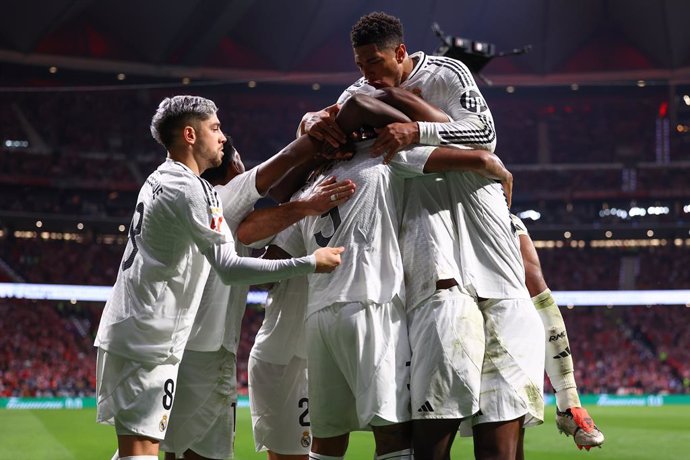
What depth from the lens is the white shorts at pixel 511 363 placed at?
3707mm

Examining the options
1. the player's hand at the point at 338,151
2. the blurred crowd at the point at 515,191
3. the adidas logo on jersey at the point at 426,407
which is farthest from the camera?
the blurred crowd at the point at 515,191

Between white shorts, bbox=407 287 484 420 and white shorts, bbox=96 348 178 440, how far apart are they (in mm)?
1216

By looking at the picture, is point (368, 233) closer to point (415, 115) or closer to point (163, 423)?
point (415, 115)

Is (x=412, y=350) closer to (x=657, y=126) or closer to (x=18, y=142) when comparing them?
(x=18, y=142)

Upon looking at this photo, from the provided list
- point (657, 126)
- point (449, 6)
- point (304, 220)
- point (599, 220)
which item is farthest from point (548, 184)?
point (304, 220)

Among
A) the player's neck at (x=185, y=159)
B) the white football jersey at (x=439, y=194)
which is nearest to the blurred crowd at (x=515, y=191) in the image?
the player's neck at (x=185, y=159)

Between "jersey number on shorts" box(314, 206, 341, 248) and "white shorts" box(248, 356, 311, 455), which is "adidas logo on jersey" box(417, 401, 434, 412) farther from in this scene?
"white shorts" box(248, 356, 311, 455)

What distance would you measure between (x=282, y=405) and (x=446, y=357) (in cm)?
150

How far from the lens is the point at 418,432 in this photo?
369 centimetres

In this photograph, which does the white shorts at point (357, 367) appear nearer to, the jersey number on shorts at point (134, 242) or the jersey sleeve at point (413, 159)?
the jersey sleeve at point (413, 159)

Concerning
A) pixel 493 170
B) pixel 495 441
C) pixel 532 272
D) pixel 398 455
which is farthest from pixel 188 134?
pixel 532 272

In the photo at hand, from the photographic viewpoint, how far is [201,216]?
3865mm

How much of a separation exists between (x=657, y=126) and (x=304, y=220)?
131 ft

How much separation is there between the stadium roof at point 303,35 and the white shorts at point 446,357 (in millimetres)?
29388
